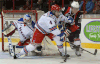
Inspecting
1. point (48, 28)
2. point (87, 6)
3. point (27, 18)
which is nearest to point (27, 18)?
point (27, 18)

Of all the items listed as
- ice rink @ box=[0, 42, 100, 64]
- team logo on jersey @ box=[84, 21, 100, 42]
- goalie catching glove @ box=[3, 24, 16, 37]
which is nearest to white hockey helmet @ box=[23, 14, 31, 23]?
goalie catching glove @ box=[3, 24, 16, 37]

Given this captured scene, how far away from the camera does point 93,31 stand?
15.7ft

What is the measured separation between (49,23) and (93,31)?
5.59 feet

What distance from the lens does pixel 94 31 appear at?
15.7 feet

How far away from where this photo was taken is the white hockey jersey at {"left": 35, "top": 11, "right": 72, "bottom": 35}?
11.1ft

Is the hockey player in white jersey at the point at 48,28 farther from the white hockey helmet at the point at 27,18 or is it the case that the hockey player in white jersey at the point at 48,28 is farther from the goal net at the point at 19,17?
the goal net at the point at 19,17

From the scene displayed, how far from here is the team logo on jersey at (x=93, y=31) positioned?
4.77 m

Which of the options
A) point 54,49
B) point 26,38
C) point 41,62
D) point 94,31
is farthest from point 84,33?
point 41,62

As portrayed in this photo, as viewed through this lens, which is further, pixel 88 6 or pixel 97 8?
pixel 88 6

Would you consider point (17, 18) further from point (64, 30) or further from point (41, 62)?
point (41, 62)

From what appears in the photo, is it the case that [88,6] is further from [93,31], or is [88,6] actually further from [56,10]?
[56,10]

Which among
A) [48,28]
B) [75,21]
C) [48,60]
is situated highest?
[75,21]

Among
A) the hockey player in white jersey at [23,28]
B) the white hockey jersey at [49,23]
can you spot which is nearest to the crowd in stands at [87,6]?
the white hockey jersey at [49,23]

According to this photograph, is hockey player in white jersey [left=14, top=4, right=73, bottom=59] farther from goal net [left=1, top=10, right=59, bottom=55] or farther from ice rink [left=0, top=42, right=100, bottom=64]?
goal net [left=1, top=10, right=59, bottom=55]
